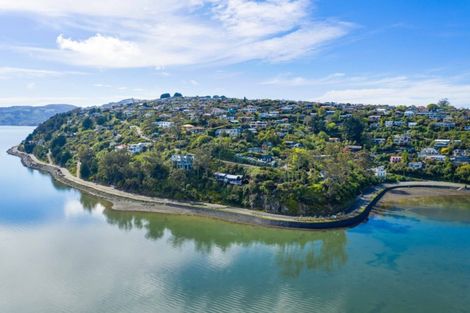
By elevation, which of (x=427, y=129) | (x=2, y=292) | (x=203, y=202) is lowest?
(x=2, y=292)

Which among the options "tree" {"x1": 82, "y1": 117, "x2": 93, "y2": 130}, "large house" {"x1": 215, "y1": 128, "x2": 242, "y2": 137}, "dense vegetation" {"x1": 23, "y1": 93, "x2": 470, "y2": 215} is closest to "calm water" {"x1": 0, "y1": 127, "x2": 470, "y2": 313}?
"dense vegetation" {"x1": 23, "y1": 93, "x2": 470, "y2": 215}

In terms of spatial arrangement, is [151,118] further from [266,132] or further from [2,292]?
[2,292]

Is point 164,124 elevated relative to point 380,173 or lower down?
elevated

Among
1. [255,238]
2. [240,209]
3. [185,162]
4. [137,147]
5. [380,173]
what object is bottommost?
[255,238]

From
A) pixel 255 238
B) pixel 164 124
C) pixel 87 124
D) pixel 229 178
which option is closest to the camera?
pixel 255 238

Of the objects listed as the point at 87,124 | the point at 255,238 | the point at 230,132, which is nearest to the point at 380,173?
the point at 230,132

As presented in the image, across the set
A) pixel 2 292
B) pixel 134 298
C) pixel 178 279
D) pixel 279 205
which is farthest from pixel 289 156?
pixel 2 292

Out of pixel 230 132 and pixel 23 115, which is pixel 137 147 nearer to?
pixel 230 132
